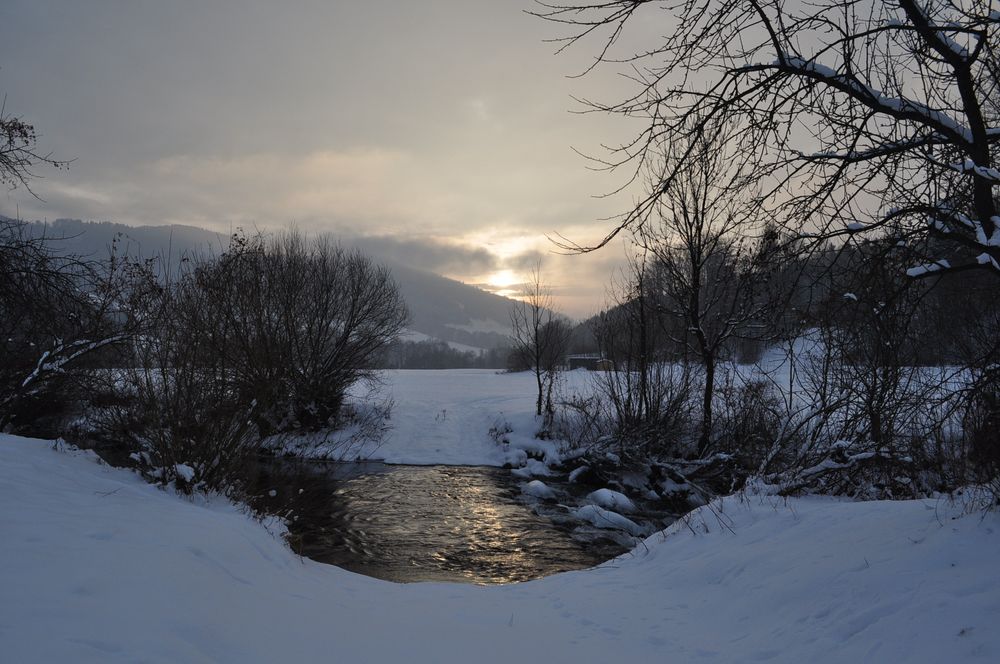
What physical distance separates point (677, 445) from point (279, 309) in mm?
15072

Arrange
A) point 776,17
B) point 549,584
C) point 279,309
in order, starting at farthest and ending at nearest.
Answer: point 279,309 < point 549,584 < point 776,17

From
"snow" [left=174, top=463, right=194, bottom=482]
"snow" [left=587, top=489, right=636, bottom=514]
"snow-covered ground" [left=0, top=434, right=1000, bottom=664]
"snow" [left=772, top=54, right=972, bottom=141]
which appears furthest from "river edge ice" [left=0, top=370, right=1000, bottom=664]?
"snow" [left=587, top=489, right=636, bottom=514]

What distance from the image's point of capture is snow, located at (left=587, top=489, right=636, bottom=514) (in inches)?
482

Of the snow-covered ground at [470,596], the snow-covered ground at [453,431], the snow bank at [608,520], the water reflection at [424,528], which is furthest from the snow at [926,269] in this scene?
the snow-covered ground at [453,431]

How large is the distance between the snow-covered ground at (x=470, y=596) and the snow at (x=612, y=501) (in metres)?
5.87

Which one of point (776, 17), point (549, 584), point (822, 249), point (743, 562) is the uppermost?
point (776, 17)

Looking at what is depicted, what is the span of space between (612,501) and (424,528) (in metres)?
4.87

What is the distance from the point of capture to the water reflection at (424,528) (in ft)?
27.5

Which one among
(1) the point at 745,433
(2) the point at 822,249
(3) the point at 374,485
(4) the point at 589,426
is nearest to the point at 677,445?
(1) the point at 745,433

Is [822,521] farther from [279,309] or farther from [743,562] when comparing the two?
[279,309]

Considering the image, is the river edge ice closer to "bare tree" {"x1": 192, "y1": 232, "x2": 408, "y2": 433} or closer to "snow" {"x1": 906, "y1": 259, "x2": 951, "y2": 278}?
"snow" {"x1": 906, "y1": 259, "x2": 951, "y2": 278}

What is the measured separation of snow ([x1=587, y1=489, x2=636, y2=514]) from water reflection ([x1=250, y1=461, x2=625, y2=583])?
1855 mm

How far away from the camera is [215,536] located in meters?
5.00

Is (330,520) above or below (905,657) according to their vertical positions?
below
